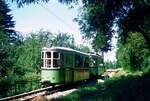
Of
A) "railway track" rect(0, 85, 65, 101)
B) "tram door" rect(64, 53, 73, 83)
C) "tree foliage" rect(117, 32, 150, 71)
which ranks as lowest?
"railway track" rect(0, 85, 65, 101)

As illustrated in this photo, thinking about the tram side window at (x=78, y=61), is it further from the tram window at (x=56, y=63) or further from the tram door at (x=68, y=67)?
the tram window at (x=56, y=63)

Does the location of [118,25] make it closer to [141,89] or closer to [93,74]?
[141,89]

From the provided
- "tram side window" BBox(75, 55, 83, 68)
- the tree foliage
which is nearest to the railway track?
"tram side window" BBox(75, 55, 83, 68)

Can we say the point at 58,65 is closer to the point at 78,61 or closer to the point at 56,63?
the point at 56,63

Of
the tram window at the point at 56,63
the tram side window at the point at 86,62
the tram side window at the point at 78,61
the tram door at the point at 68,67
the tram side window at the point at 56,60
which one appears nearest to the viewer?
the tram side window at the point at 56,60

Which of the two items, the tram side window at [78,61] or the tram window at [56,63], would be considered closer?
the tram window at [56,63]

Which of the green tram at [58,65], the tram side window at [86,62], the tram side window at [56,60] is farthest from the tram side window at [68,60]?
the tram side window at [86,62]

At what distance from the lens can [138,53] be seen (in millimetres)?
35406

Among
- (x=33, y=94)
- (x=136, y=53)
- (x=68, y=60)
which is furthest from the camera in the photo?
(x=136, y=53)

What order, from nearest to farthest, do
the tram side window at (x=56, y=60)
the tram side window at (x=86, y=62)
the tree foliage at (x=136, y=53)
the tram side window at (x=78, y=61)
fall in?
the tram side window at (x=56, y=60) → the tram side window at (x=78, y=61) → the tram side window at (x=86, y=62) → the tree foliage at (x=136, y=53)

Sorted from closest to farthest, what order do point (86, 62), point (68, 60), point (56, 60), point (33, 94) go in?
point (33, 94) → point (56, 60) → point (68, 60) → point (86, 62)

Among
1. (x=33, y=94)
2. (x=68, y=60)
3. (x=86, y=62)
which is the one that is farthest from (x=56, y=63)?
(x=86, y=62)

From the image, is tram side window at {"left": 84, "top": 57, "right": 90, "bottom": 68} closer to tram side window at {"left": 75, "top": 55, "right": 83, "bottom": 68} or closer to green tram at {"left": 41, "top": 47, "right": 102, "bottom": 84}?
tram side window at {"left": 75, "top": 55, "right": 83, "bottom": 68}

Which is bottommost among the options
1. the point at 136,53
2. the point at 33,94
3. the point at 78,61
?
the point at 33,94
